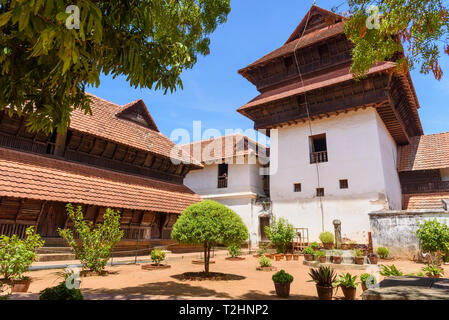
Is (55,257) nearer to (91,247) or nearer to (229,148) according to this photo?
(91,247)

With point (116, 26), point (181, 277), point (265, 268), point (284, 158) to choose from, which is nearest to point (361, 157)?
point (284, 158)

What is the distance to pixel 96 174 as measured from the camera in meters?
14.3

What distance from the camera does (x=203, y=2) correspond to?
21.8 ft

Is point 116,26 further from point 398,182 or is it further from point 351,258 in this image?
point 398,182

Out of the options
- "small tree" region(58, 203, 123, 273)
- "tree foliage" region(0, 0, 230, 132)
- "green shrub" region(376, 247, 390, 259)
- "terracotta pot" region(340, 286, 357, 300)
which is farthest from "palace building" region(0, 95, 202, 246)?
"green shrub" region(376, 247, 390, 259)

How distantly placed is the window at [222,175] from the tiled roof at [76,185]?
6732 millimetres

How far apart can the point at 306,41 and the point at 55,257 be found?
20.2 meters

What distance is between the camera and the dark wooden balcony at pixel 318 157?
18.4 meters

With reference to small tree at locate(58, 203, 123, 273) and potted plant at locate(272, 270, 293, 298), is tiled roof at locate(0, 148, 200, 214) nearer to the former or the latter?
small tree at locate(58, 203, 123, 273)

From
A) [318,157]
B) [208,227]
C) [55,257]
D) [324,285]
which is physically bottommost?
Result: [55,257]

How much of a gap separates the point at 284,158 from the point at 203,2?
1452 cm

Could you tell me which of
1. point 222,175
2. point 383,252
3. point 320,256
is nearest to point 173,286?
point 320,256

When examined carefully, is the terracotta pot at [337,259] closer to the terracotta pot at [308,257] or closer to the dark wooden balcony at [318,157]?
the terracotta pot at [308,257]
